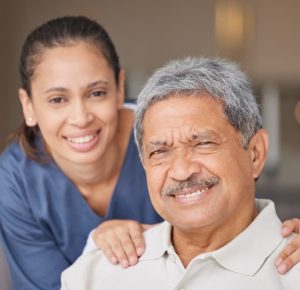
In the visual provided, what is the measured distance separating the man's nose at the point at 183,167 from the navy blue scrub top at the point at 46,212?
0.69 m

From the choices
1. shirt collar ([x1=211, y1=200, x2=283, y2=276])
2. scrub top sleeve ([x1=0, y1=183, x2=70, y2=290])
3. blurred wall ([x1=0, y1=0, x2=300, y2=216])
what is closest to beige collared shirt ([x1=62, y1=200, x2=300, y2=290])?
shirt collar ([x1=211, y1=200, x2=283, y2=276])

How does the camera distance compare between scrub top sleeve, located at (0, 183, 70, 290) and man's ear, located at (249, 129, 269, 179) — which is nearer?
man's ear, located at (249, 129, 269, 179)

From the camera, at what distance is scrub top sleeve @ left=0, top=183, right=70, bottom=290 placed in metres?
2.17

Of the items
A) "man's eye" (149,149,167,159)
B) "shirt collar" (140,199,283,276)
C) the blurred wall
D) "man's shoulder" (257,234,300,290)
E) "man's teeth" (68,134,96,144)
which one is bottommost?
the blurred wall

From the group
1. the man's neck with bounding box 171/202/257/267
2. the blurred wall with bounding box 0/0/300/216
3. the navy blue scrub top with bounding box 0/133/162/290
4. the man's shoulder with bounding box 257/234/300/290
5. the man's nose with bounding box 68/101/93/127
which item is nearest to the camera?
the man's shoulder with bounding box 257/234/300/290

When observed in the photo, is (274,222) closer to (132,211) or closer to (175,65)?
(175,65)

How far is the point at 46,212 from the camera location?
2.25m

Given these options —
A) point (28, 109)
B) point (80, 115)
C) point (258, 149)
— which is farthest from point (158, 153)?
point (28, 109)

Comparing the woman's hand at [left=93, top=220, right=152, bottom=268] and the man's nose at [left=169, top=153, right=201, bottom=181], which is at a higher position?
the man's nose at [left=169, top=153, right=201, bottom=181]

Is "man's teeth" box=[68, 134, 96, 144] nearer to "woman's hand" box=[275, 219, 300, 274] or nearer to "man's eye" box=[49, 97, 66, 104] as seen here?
"man's eye" box=[49, 97, 66, 104]

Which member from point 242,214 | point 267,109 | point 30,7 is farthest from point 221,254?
point 30,7

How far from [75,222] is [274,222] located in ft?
2.59

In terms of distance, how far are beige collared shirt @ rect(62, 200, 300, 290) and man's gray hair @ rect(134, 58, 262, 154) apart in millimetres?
216

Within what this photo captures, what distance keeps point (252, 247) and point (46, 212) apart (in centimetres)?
80
